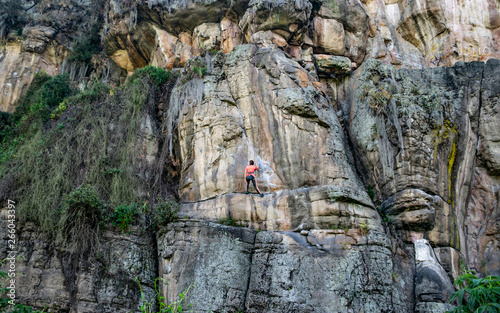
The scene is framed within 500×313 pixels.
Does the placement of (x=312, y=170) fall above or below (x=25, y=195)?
above

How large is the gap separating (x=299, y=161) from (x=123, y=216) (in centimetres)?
646

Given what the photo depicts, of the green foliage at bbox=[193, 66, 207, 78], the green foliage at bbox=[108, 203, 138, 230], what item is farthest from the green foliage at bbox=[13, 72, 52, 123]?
the green foliage at bbox=[108, 203, 138, 230]

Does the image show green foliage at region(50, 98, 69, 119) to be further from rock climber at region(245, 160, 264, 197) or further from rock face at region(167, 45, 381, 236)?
rock climber at region(245, 160, 264, 197)

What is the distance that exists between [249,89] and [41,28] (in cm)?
1542

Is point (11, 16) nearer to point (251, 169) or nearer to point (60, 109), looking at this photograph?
point (60, 109)

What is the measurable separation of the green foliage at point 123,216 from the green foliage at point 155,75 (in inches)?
270

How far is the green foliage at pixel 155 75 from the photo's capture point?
63.1 feet

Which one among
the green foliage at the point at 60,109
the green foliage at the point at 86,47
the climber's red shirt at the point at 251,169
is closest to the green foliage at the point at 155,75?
the green foliage at the point at 60,109

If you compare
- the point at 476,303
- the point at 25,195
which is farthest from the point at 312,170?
the point at 25,195

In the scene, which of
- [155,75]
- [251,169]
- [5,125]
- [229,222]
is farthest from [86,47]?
[229,222]

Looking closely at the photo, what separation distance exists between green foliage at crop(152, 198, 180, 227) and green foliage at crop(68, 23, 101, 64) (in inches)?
551

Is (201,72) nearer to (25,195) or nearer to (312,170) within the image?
(312,170)

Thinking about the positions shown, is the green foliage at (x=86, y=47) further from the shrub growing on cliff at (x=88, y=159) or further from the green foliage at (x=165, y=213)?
the green foliage at (x=165, y=213)

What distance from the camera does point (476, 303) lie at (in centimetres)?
617
